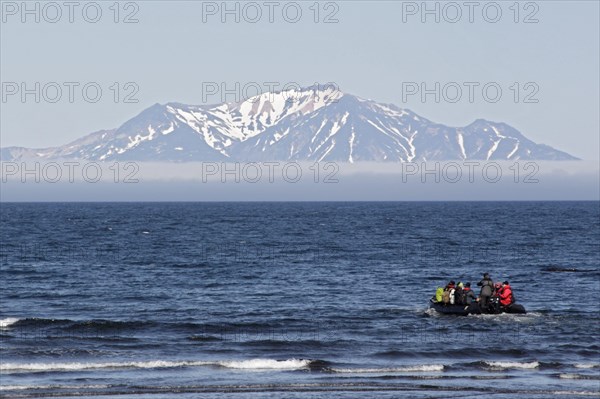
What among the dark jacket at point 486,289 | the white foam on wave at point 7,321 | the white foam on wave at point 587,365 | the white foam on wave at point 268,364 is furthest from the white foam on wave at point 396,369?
the white foam on wave at point 7,321

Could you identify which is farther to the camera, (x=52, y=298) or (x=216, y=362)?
(x=52, y=298)

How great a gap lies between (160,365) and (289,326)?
12.1 meters

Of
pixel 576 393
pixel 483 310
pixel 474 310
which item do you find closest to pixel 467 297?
pixel 474 310

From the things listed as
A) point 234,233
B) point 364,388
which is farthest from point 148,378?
point 234,233

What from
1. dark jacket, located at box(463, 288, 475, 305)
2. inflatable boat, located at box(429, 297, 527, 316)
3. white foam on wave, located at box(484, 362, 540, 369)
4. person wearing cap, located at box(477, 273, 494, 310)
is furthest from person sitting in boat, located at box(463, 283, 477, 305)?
white foam on wave, located at box(484, 362, 540, 369)

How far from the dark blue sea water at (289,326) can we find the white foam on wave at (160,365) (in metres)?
0.07

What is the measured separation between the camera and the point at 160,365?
34.9 meters

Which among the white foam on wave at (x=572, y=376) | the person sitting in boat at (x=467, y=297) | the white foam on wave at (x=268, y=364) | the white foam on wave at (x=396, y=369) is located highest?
the person sitting in boat at (x=467, y=297)

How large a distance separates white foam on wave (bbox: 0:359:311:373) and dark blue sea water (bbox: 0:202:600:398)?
0.23 ft

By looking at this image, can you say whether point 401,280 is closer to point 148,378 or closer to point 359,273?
point 359,273

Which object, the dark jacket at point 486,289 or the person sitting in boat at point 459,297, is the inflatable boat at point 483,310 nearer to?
the person sitting in boat at point 459,297

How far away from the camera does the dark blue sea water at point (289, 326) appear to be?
3175 cm

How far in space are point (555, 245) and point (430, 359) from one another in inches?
2680

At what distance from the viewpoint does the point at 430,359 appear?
1458 inches
